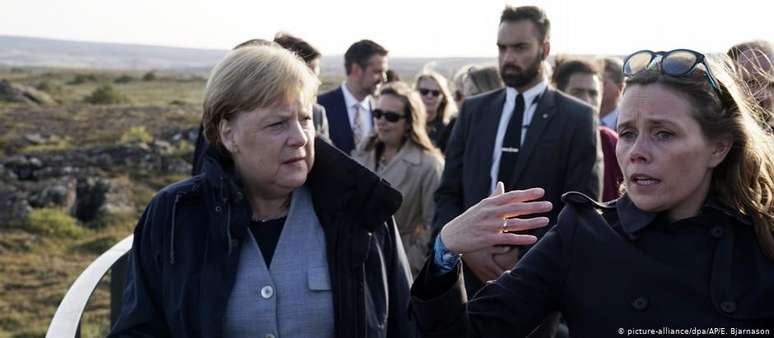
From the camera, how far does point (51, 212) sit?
498 inches

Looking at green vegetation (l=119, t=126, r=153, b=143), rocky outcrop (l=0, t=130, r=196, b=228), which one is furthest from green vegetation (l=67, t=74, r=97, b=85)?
rocky outcrop (l=0, t=130, r=196, b=228)

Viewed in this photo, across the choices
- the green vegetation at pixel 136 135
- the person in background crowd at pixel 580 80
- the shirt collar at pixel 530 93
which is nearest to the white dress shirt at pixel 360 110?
the person in background crowd at pixel 580 80

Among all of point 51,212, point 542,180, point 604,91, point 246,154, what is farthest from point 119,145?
point 246,154

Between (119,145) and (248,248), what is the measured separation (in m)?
15.7

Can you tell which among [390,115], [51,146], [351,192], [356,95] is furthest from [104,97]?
[351,192]

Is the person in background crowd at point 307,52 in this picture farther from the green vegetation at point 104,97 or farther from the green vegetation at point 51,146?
the green vegetation at point 104,97

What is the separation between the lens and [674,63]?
2.59 m

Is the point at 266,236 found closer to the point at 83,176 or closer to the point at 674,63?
the point at 674,63

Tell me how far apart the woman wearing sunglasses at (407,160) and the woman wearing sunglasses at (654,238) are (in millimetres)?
3041

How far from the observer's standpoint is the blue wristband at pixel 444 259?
2527 millimetres

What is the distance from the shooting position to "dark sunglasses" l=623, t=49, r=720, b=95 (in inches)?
101

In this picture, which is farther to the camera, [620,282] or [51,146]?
[51,146]

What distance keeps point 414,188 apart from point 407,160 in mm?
220

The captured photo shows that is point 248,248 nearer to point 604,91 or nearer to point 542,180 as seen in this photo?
point 542,180
